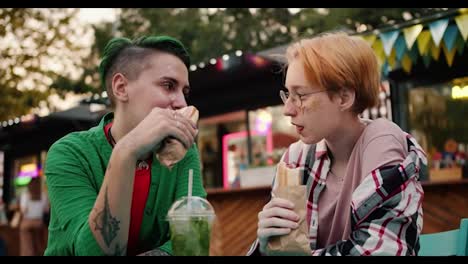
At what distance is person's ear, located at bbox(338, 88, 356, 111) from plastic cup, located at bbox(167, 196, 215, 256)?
0.63 meters

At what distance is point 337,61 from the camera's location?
6.21 ft

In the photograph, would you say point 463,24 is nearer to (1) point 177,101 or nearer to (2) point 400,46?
(2) point 400,46

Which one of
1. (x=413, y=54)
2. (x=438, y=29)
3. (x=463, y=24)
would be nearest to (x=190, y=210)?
(x=463, y=24)

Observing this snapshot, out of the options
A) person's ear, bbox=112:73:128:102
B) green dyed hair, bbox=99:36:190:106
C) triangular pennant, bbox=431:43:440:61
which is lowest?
person's ear, bbox=112:73:128:102

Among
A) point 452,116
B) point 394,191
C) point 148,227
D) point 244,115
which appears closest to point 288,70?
point 394,191

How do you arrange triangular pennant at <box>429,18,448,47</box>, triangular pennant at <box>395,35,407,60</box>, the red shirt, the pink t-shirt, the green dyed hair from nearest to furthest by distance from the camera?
the pink t-shirt
the red shirt
the green dyed hair
triangular pennant at <box>429,18,448,47</box>
triangular pennant at <box>395,35,407,60</box>

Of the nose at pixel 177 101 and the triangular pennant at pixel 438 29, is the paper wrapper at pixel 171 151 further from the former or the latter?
the triangular pennant at pixel 438 29

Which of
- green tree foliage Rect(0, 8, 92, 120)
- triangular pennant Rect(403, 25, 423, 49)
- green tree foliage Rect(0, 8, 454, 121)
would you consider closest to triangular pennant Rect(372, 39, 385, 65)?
triangular pennant Rect(403, 25, 423, 49)

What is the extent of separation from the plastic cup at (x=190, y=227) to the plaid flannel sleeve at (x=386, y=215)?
0.40 m

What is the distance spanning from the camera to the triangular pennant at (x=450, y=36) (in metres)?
7.06

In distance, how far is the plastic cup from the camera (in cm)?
150

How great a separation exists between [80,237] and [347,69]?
890 mm

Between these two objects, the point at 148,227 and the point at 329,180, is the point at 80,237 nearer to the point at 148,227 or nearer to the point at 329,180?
the point at 148,227

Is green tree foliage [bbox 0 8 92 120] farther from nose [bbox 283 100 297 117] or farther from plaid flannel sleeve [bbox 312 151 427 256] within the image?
plaid flannel sleeve [bbox 312 151 427 256]
